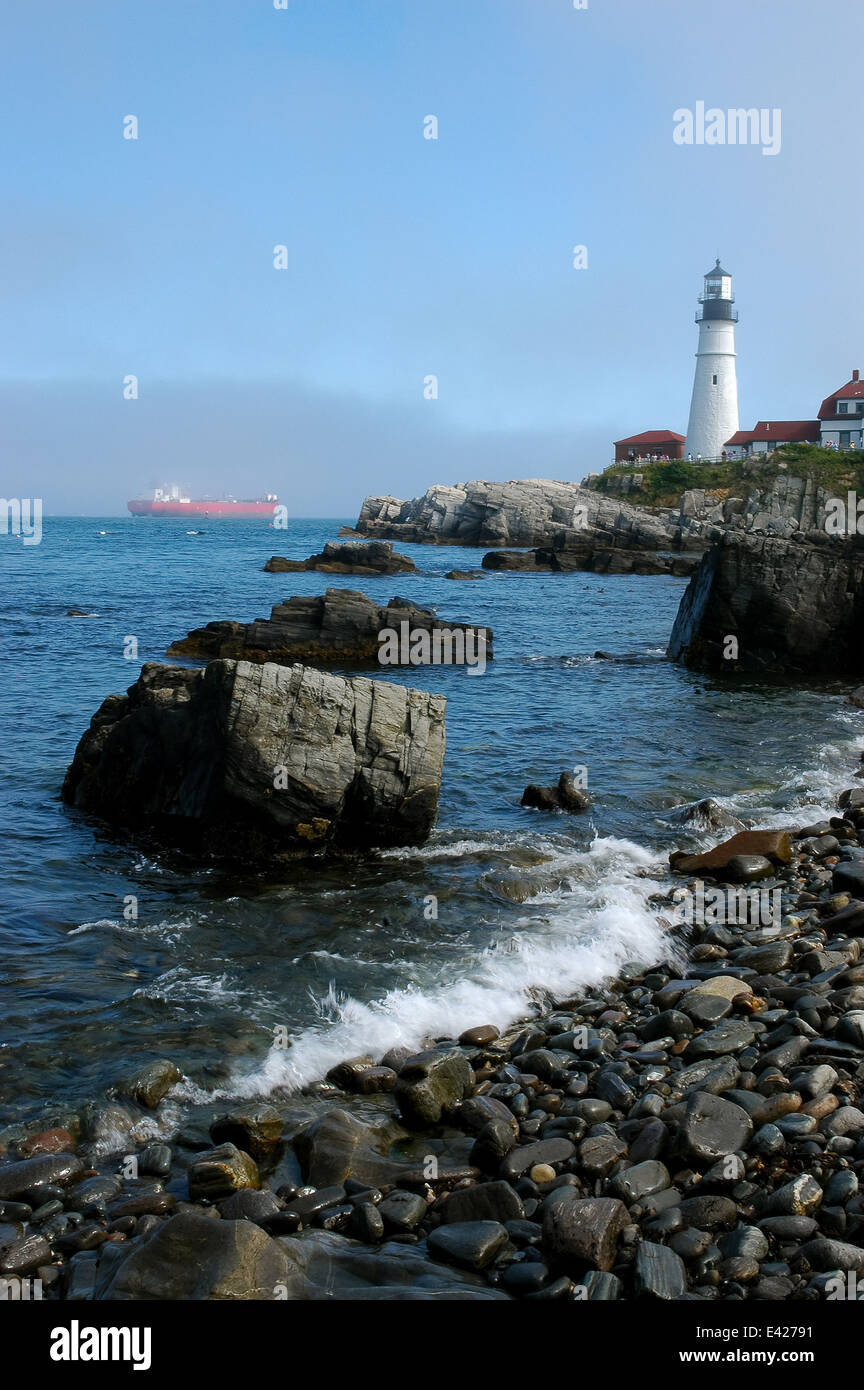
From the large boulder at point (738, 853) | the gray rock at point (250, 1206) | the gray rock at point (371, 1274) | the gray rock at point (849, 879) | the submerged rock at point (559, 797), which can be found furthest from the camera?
the submerged rock at point (559, 797)

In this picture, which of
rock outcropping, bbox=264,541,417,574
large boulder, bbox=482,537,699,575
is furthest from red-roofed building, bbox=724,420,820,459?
rock outcropping, bbox=264,541,417,574

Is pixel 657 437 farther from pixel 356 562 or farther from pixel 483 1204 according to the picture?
pixel 483 1204

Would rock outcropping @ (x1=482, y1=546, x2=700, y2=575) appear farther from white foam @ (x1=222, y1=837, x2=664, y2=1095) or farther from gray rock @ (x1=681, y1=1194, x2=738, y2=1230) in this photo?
gray rock @ (x1=681, y1=1194, x2=738, y2=1230)

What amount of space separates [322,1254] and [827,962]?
7.14 metres

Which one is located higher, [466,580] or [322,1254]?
[466,580]

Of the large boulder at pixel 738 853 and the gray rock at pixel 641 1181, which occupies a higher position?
the large boulder at pixel 738 853

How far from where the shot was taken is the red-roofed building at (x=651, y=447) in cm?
13925

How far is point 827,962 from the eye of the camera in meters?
11.8

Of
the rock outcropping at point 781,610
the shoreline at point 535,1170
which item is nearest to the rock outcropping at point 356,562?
the rock outcropping at point 781,610

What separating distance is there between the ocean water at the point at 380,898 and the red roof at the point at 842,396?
100m

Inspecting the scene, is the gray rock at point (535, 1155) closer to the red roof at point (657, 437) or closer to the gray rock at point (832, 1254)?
the gray rock at point (832, 1254)

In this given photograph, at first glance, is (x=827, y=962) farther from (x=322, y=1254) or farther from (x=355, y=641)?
(x=355, y=641)

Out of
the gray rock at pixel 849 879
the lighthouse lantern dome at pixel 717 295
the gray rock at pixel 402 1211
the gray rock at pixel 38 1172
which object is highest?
the lighthouse lantern dome at pixel 717 295
